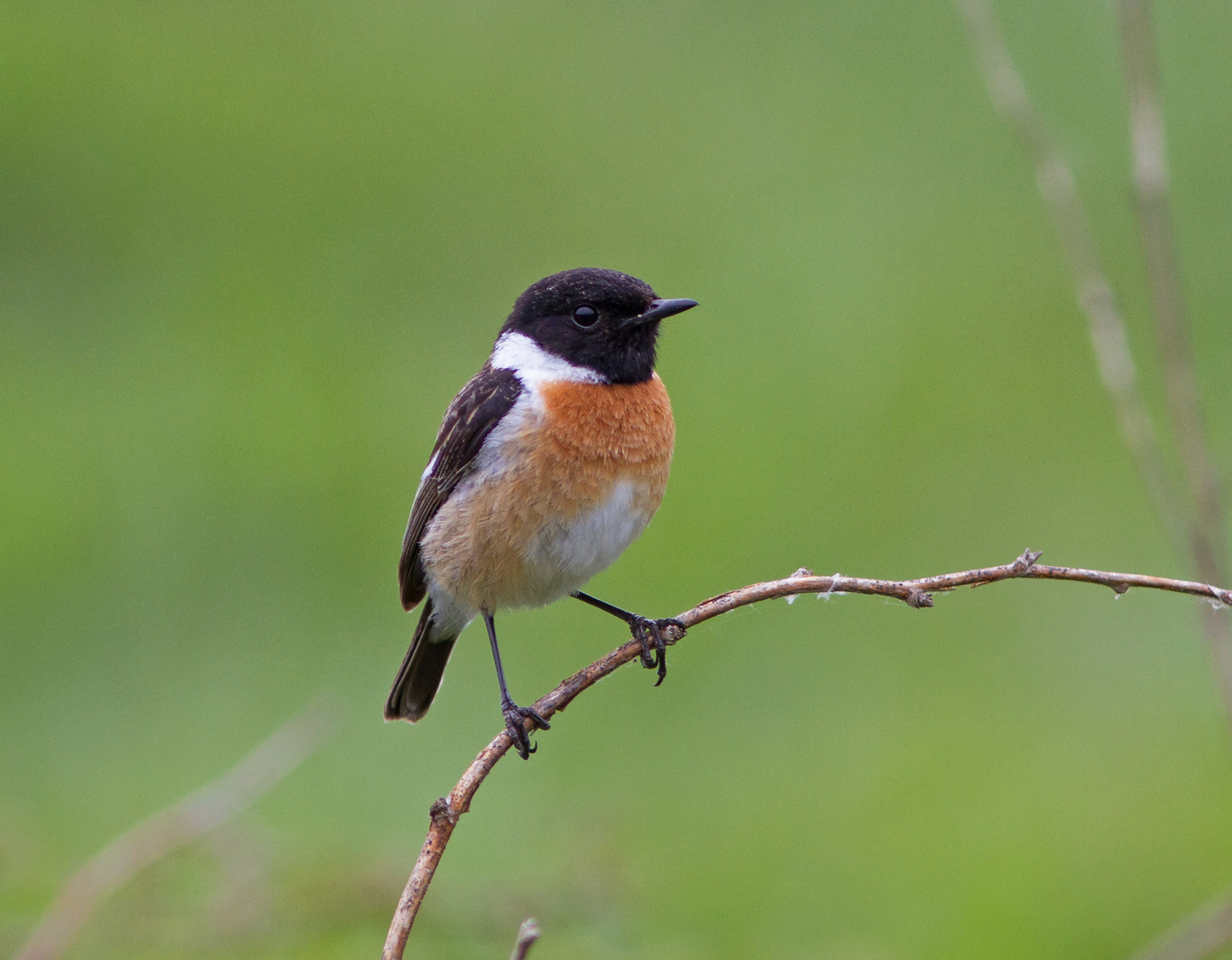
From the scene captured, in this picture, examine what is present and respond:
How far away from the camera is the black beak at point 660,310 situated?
431 cm

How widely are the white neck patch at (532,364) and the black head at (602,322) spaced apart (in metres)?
0.02

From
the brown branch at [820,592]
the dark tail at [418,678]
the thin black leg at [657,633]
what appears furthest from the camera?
the dark tail at [418,678]

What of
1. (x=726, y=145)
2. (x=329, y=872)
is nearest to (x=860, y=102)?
(x=726, y=145)

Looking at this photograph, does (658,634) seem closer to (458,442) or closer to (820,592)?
(458,442)

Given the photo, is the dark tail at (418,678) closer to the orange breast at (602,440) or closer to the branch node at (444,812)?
the orange breast at (602,440)

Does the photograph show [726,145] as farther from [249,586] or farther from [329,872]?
[329,872]

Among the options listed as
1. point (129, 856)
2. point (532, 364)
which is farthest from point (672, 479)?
point (129, 856)

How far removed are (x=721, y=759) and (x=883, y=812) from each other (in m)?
0.79

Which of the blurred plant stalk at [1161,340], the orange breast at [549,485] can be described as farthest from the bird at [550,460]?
the blurred plant stalk at [1161,340]

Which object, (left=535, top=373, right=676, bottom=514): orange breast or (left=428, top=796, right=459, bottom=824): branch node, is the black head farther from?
(left=428, top=796, right=459, bottom=824): branch node

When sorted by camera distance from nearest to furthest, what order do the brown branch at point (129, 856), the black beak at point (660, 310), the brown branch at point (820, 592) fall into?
the brown branch at point (820, 592)
the brown branch at point (129, 856)
the black beak at point (660, 310)

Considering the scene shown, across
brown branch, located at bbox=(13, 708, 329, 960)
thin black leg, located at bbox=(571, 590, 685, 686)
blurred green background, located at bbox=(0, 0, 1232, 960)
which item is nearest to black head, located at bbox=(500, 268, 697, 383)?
thin black leg, located at bbox=(571, 590, 685, 686)

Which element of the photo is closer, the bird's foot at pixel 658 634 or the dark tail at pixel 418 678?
the bird's foot at pixel 658 634

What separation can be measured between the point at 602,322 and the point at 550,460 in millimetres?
492
